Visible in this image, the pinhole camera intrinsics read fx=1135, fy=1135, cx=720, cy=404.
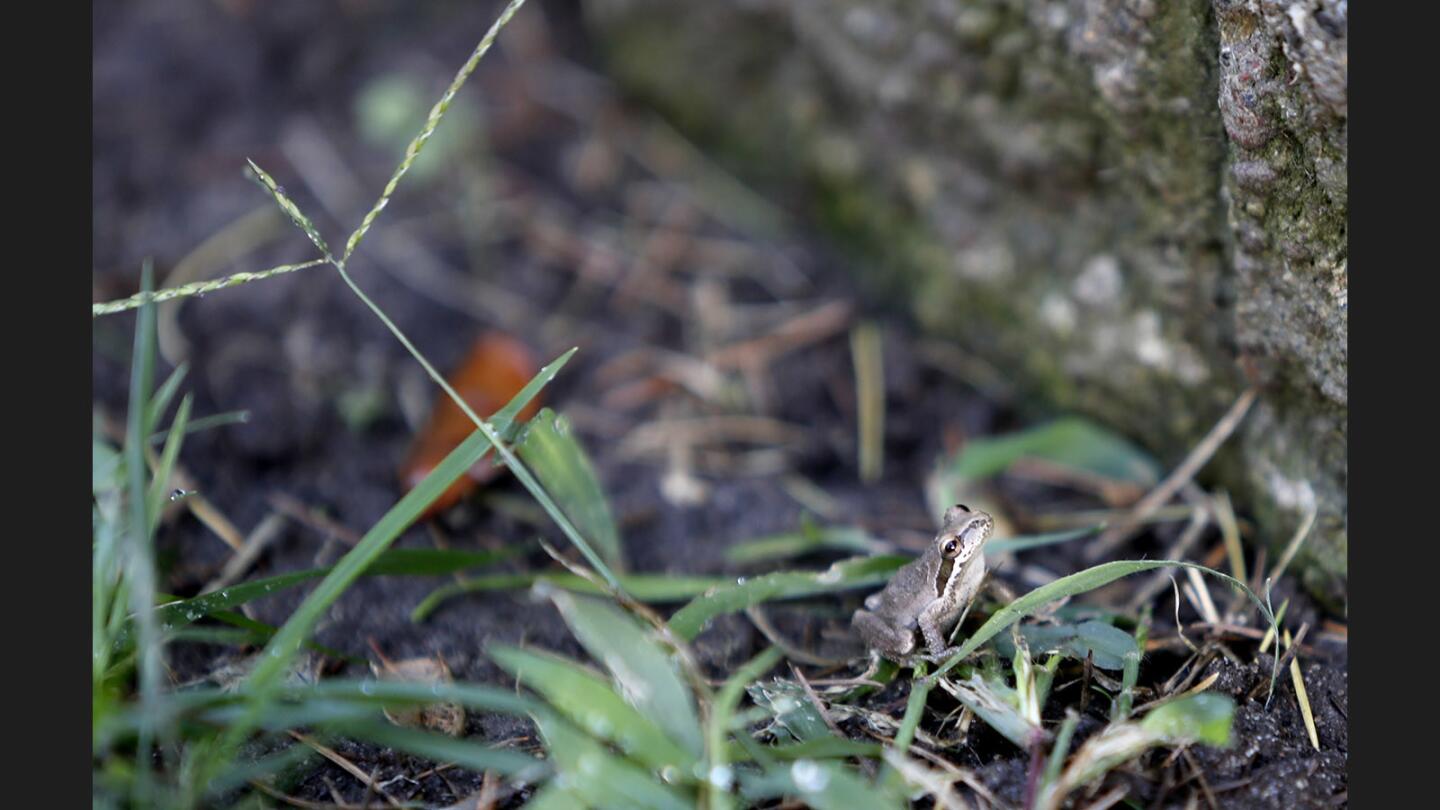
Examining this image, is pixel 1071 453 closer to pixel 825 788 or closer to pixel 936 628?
pixel 936 628

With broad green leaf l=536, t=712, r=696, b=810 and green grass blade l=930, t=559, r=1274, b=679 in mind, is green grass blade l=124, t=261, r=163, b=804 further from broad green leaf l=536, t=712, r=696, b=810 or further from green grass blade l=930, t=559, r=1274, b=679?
green grass blade l=930, t=559, r=1274, b=679

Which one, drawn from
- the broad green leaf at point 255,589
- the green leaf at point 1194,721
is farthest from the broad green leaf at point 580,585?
the green leaf at point 1194,721

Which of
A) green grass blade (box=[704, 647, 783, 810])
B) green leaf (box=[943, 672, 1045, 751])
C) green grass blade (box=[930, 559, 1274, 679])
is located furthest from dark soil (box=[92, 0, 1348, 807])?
green grass blade (box=[704, 647, 783, 810])

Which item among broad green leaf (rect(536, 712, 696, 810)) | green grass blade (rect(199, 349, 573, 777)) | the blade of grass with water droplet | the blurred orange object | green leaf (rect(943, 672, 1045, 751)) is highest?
green grass blade (rect(199, 349, 573, 777))

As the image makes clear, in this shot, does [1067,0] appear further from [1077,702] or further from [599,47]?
[599,47]

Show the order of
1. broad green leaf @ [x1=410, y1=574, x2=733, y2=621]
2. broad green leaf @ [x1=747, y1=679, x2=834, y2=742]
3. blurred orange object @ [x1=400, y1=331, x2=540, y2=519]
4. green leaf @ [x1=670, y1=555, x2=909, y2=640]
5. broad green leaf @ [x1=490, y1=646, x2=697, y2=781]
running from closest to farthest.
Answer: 1. broad green leaf @ [x1=490, y1=646, x2=697, y2=781]
2. broad green leaf @ [x1=747, y1=679, x2=834, y2=742]
3. green leaf @ [x1=670, y1=555, x2=909, y2=640]
4. broad green leaf @ [x1=410, y1=574, x2=733, y2=621]
5. blurred orange object @ [x1=400, y1=331, x2=540, y2=519]

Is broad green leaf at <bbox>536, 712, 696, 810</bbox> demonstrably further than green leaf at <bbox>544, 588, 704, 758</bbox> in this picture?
No

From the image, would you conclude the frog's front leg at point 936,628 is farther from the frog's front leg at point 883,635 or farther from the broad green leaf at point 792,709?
the broad green leaf at point 792,709

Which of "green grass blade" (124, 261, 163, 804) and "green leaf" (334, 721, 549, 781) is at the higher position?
"green grass blade" (124, 261, 163, 804)
